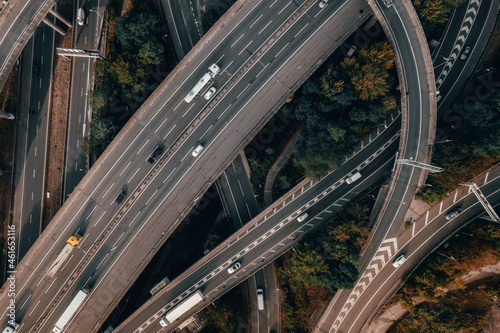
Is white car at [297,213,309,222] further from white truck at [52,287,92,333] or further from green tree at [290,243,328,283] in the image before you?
white truck at [52,287,92,333]

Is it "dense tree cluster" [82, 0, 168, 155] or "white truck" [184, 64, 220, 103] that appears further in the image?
"dense tree cluster" [82, 0, 168, 155]

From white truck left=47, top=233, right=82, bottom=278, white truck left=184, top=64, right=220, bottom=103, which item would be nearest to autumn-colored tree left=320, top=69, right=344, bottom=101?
white truck left=184, top=64, right=220, bottom=103

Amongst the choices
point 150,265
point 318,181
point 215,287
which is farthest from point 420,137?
point 150,265

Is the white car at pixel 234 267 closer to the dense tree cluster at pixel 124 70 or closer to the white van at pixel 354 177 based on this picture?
the white van at pixel 354 177

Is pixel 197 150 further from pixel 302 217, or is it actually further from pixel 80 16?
pixel 80 16

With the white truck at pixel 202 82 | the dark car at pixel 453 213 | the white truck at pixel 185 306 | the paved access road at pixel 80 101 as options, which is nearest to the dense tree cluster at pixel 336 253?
the dark car at pixel 453 213

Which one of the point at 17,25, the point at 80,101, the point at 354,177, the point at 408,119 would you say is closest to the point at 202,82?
the point at 80,101
